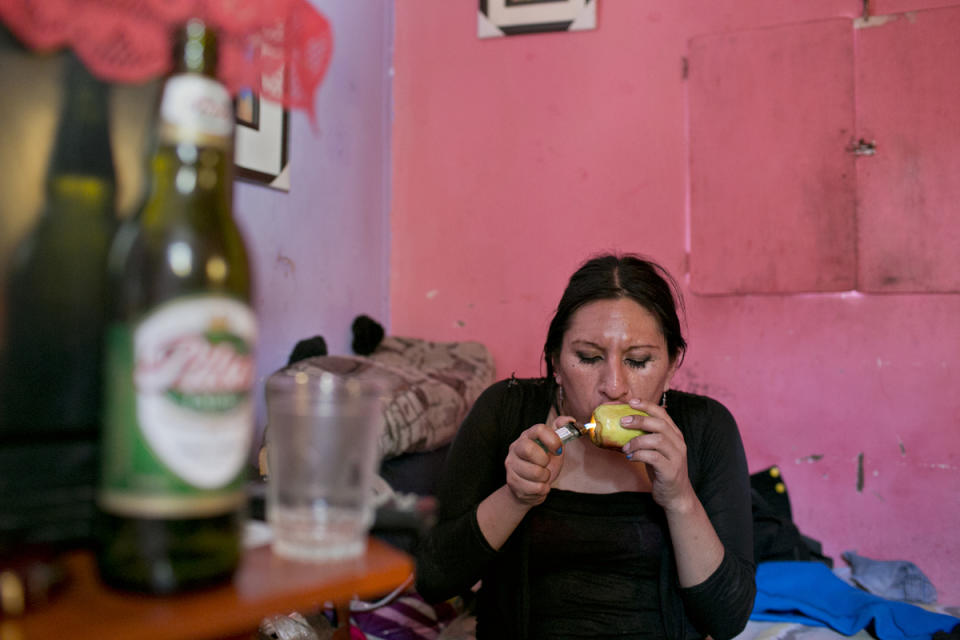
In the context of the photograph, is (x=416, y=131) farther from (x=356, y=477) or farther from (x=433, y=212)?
(x=356, y=477)

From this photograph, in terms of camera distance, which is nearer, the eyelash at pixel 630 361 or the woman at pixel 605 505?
the woman at pixel 605 505

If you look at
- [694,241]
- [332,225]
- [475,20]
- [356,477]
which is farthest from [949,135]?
[356,477]

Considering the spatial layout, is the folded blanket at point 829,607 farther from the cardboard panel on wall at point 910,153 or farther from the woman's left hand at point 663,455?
the cardboard panel on wall at point 910,153

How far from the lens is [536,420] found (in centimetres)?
139

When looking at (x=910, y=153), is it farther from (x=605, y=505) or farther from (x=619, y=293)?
(x=605, y=505)

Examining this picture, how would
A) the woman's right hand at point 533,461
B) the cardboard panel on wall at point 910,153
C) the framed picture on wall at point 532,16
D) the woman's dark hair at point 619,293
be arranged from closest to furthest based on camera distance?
the woman's right hand at point 533,461 → the woman's dark hair at point 619,293 → the cardboard panel on wall at point 910,153 → the framed picture on wall at point 532,16

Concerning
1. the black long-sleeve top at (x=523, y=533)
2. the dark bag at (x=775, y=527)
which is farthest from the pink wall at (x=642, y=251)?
the black long-sleeve top at (x=523, y=533)

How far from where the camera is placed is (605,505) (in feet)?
4.27

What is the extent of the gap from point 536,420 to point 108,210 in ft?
3.22

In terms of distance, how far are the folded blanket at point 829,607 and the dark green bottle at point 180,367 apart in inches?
60.7

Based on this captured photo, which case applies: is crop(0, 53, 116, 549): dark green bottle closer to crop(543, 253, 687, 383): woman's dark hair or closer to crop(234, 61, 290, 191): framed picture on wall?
crop(543, 253, 687, 383): woman's dark hair

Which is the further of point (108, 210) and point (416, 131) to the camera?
point (416, 131)

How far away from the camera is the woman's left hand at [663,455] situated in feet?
3.61

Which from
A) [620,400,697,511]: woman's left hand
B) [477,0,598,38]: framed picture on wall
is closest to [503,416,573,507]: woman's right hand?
[620,400,697,511]: woman's left hand
